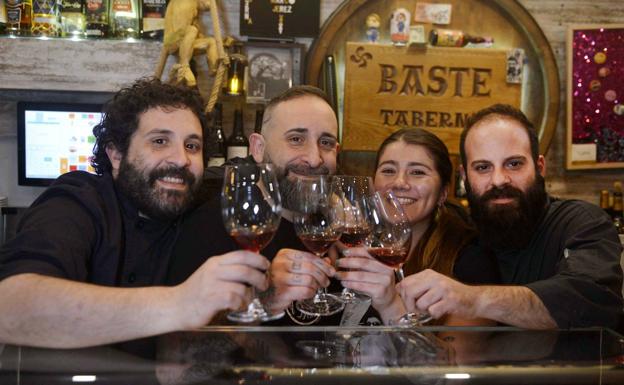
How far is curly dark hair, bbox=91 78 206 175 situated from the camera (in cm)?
175

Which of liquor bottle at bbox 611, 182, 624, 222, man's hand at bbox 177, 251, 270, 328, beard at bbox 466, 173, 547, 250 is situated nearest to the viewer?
man's hand at bbox 177, 251, 270, 328

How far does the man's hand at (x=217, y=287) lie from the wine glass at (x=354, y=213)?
0.37 metres

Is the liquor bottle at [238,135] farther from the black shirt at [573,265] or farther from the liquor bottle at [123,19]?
the black shirt at [573,265]

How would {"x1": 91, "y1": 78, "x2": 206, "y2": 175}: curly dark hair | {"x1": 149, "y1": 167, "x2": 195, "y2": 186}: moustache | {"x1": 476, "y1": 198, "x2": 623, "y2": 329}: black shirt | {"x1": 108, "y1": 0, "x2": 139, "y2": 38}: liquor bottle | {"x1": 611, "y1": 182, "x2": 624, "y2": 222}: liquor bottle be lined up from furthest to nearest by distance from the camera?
{"x1": 611, "y1": 182, "x2": 624, "y2": 222}: liquor bottle
{"x1": 108, "y1": 0, "x2": 139, "y2": 38}: liquor bottle
{"x1": 91, "y1": 78, "x2": 206, "y2": 175}: curly dark hair
{"x1": 149, "y1": 167, "x2": 195, "y2": 186}: moustache
{"x1": 476, "y1": 198, "x2": 623, "y2": 329}: black shirt

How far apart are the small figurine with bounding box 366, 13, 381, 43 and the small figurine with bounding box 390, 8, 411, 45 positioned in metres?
0.07

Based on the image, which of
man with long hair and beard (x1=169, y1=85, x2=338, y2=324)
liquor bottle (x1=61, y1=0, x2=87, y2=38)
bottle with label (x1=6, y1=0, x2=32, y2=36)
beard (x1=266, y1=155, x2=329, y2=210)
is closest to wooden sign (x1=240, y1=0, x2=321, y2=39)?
liquor bottle (x1=61, y1=0, x2=87, y2=38)

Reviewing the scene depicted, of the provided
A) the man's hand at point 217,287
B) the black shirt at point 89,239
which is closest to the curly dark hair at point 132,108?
the black shirt at point 89,239

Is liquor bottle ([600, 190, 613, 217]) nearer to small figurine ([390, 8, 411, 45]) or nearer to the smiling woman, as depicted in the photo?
small figurine ([390, 8, 411, 45])

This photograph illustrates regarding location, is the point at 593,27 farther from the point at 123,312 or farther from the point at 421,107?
the point at 123,312

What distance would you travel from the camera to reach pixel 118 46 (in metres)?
2.96

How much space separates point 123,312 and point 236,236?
224 millimetres

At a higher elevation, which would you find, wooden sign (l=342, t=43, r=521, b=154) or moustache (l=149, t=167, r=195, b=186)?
wooden sign (l=342, t=43, r=521, b=154)

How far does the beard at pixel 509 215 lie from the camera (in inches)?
73.0

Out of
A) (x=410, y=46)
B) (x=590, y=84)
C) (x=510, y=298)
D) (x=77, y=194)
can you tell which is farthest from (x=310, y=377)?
(x=590, y=84)
